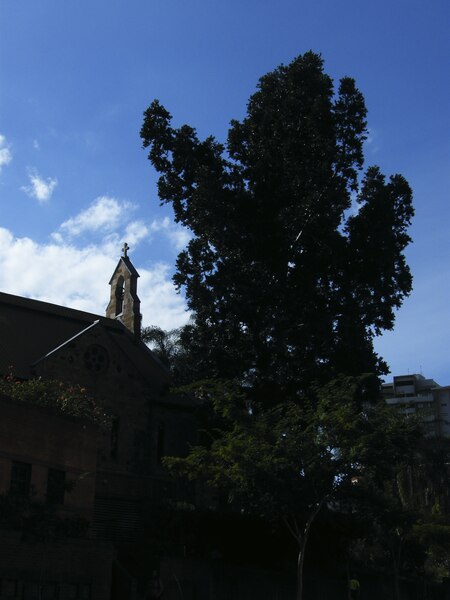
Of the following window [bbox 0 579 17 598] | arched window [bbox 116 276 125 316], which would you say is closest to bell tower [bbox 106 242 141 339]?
arched window [bbox 116 276 125 316]

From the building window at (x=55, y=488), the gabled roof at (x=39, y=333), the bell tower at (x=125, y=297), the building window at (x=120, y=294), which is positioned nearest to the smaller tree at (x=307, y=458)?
the building window at (x=55, y=488)

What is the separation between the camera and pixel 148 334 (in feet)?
161

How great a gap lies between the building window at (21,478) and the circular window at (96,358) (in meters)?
10.8

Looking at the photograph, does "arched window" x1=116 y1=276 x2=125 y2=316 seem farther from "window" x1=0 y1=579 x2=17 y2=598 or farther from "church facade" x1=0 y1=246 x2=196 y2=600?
"window" x1=0 y1=579 x2=17 y2=598

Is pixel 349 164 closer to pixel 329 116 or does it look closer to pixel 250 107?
pixel 329 116

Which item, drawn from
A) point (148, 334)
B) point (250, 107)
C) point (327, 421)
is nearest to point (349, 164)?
point (250, 107)

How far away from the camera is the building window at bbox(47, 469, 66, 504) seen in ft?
73.4

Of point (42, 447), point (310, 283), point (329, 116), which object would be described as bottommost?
point (42, 447)

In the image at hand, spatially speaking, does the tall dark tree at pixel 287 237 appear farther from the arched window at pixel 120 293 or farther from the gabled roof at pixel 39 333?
the arched window at pixel 120 293

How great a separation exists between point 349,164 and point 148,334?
19.0 m

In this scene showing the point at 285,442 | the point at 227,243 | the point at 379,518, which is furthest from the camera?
the point at 227,243

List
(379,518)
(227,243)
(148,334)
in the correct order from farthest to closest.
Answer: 1. (148,334)
2. (227,243)
3. (379,518)

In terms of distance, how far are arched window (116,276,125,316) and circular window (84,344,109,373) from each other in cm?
1228

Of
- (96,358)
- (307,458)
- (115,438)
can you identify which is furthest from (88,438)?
(115,438)
